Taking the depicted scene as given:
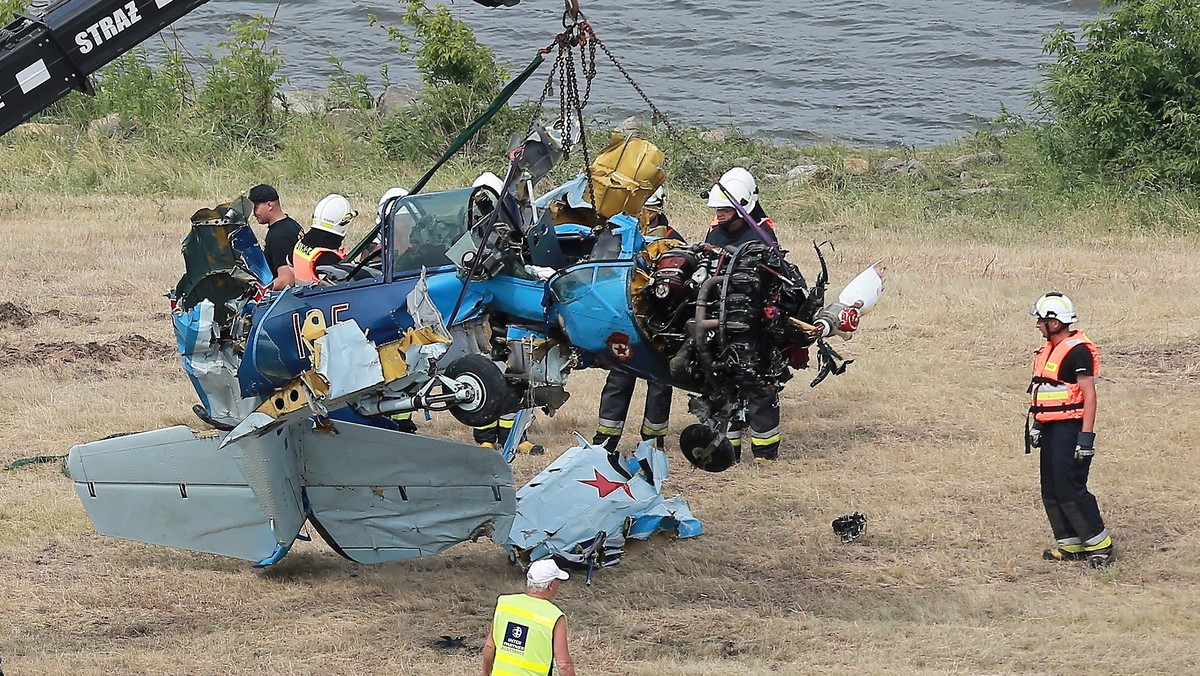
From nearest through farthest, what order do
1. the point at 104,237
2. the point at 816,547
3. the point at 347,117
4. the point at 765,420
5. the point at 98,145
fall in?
the point at 816,547
the point at 765,420
the point at 104,237
the point at 98,145
the point at 347,117

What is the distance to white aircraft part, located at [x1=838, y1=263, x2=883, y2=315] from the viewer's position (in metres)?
8.48

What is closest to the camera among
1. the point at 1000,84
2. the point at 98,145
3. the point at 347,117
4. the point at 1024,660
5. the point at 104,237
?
the point at 1024,660

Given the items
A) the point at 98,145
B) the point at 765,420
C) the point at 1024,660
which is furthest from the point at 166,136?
the point at 1024,660

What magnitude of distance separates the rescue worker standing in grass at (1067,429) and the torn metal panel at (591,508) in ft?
8.03

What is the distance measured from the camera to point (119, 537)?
9227 millimetres

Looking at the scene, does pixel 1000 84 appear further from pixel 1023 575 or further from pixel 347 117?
pixel 1023 575

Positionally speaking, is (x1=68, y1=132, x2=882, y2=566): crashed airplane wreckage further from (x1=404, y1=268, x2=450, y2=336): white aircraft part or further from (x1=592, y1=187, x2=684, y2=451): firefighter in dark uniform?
(x1=592, y1=187, x2=684, y2=451): firefighter in dark uniform

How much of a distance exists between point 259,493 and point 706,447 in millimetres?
2792

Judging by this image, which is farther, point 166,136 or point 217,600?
point 166,136

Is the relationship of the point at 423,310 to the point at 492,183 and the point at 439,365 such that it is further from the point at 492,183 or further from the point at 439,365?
the point at 492,183

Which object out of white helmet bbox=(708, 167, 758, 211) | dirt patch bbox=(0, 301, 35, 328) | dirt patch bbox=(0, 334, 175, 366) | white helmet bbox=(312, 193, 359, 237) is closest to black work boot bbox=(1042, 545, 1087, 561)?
white helmet bbox=(708, 167, 758, 211)

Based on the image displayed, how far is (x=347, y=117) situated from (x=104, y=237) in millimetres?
8445

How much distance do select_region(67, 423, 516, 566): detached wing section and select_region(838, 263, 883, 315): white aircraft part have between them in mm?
2764

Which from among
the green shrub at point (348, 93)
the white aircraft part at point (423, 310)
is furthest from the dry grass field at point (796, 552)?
the green shrub at point (348, 93)
